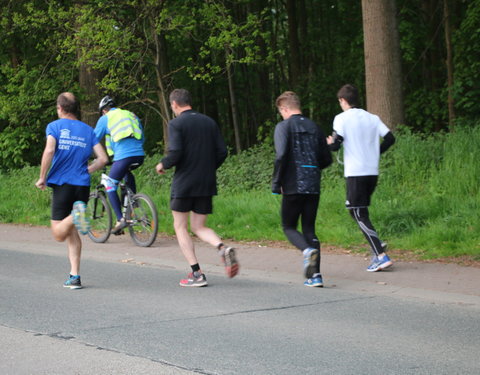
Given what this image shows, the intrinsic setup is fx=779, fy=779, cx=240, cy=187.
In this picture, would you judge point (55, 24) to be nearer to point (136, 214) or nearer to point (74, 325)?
point (136, 214)

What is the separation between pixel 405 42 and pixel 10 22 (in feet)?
36.6

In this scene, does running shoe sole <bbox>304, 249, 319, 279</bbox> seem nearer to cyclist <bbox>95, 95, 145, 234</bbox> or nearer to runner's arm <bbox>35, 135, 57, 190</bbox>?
runner's arm <bbox>35, 135, 57, 190</bbox>

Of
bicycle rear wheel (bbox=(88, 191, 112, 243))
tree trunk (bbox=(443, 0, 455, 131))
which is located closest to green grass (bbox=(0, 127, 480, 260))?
bicycle rear wheel (bbox=(88, 191, 112, 243))

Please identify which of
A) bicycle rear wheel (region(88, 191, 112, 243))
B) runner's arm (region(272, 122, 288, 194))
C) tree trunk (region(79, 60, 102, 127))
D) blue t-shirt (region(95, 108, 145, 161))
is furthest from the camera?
tree trunk (region(79, 60, 102, 127))

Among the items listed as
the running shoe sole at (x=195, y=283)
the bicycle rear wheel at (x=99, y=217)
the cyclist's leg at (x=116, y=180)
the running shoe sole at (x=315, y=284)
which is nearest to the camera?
the running shoe sole at (x=315, y=284)

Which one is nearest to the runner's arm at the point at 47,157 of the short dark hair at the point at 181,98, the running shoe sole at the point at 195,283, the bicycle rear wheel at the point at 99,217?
the short dark hair at the point at 181,98

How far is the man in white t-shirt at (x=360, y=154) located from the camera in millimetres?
8727

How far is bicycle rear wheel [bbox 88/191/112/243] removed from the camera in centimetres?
1227

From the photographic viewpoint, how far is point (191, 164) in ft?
27.5

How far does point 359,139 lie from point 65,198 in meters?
3.31

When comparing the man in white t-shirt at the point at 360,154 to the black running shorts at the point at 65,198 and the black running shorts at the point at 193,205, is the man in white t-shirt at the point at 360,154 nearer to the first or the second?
the black running shorts at the point at 193,205

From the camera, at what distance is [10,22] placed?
21328 mm

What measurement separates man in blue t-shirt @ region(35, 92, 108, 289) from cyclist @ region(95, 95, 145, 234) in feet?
10.0

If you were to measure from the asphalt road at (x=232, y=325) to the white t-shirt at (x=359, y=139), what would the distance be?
1245 mm
